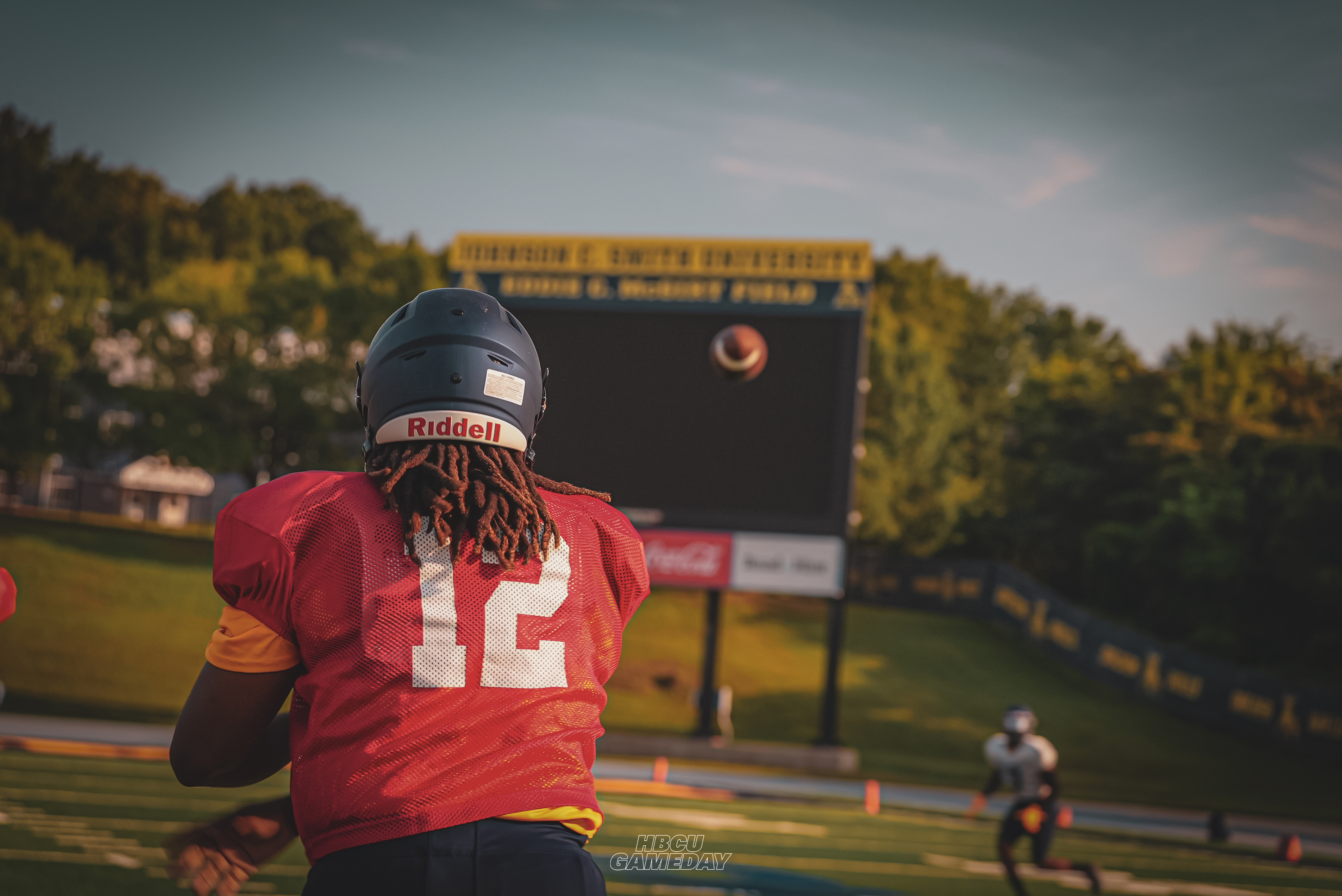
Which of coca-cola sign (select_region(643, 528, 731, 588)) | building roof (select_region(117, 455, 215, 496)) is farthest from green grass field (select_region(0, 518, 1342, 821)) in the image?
building roof (select_region(117, 455, 215, 496))

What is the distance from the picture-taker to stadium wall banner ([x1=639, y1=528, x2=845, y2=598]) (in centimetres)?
→ 1605

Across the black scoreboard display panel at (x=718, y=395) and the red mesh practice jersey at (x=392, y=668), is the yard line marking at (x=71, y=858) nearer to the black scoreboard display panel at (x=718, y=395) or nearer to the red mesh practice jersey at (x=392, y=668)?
the red mesh practice jersey at (x=392, y=668)

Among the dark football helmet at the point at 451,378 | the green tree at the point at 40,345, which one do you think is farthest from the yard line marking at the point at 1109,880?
the green tree at the point at 40,345

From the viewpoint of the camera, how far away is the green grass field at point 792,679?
71.0 ft

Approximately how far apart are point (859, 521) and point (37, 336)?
24.0 m

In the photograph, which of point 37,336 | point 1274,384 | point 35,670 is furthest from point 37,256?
point 1274,384

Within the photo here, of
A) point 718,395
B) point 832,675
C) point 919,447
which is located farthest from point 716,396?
point 919,447

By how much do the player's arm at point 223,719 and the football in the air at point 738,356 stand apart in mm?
13234

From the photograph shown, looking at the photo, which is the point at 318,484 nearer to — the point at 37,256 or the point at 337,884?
the point at 337,884

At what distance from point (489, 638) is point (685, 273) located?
1445 centimetres

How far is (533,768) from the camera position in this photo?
6.11 ft

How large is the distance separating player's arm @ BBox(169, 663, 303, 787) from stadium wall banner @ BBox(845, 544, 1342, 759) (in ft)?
79.8

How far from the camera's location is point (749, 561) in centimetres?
1625

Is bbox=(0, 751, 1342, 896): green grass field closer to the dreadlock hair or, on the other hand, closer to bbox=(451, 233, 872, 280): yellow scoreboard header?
the dreadlock hair
